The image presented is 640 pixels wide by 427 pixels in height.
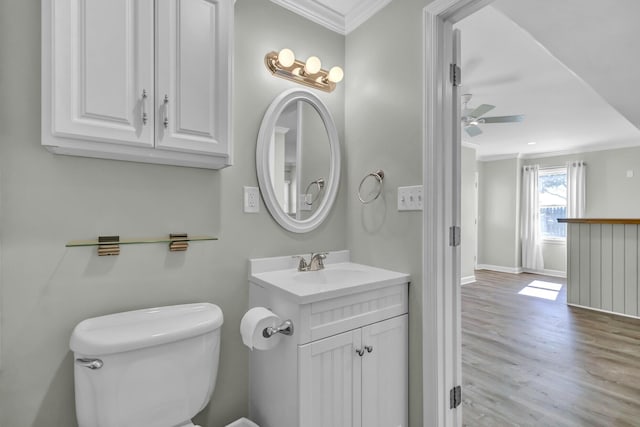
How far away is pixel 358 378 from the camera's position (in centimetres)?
134

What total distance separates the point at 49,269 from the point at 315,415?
1181 mm

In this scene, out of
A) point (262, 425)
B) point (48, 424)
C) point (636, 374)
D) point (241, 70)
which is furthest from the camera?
point (636, 374)

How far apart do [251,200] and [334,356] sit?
867 millimetres

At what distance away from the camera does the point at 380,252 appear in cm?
175

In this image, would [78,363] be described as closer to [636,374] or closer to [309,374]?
[309,374]

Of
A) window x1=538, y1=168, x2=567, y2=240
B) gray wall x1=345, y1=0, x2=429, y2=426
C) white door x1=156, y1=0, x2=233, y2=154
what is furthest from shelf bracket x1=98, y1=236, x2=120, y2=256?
window x1=538, y1=168, x2=567, y2=240

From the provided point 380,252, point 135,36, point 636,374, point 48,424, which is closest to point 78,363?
point 48,424

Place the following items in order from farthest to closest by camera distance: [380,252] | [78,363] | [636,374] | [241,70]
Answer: [636,374], [380,252], [241,70], [78,363]

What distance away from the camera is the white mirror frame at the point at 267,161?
65.2 inches

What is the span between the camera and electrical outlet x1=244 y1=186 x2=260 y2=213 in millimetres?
1620

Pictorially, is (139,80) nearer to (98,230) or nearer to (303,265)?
(98,230)

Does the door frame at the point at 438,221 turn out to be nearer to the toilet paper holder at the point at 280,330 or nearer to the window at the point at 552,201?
the toilet paper holder at the point at 280,330

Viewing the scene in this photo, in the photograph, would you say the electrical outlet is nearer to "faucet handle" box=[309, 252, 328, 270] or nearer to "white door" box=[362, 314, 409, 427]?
"faucet handle" box=[309, 252, 328, 270]

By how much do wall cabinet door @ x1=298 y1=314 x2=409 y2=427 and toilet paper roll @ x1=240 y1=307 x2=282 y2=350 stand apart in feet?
0.50
